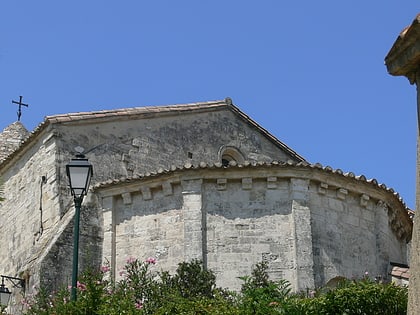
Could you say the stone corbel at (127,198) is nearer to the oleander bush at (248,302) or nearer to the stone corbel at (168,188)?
the stone corbel at (168,188)

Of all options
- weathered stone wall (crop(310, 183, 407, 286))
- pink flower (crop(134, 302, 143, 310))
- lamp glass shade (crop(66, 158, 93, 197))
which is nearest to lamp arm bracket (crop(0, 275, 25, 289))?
weathered stone wall (crop(310, 183, 407, 286))

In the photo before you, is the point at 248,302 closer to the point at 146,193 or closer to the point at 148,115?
the point at 146,193

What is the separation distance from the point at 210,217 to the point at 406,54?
11.9m

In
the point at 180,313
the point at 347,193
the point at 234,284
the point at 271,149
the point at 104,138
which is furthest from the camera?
the point at 271,149

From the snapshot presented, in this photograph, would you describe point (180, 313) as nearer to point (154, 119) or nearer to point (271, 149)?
point (154, 119)

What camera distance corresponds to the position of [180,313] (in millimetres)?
9477

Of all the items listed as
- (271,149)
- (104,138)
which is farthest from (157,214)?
(271,149)

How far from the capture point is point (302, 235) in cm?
1585

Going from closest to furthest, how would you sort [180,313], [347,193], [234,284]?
[180,313]
[234,284]
[347,193]

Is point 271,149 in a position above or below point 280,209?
above

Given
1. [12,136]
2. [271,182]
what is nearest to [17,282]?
[271,182]

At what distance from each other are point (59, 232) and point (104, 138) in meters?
3.28

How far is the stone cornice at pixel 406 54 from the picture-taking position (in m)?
4.13

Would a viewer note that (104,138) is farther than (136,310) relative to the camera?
Yes
